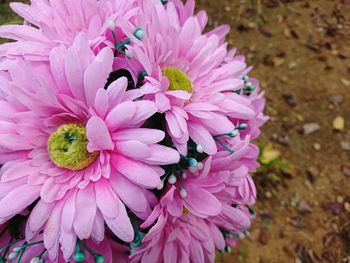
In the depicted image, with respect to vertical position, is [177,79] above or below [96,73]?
below

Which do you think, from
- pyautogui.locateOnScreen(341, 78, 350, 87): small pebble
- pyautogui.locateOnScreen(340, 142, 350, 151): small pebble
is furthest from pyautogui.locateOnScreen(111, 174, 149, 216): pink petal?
pyautogui.locateOnScreen(341, 78, 350, 87): small pebble

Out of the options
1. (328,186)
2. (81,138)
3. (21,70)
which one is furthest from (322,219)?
(21,70)

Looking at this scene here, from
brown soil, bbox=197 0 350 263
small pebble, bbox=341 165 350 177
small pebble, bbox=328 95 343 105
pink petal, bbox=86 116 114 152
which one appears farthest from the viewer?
small pebble, bbox=328 95 343 105

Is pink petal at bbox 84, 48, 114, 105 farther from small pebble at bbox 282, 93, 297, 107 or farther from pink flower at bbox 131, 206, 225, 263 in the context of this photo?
small pebble at bbox 282, 93, 297, 107

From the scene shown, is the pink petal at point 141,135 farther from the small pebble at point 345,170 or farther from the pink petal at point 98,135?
the small pebble at point 345,170

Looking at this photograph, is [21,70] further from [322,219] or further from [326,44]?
[326,44]

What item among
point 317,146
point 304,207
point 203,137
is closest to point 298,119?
point 317,146

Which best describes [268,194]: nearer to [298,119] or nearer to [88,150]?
[298,119]

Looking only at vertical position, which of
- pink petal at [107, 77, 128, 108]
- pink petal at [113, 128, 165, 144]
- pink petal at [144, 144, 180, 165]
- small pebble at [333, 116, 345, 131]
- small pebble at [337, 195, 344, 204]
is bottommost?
small pebble at [337, 195, 344, 204]
